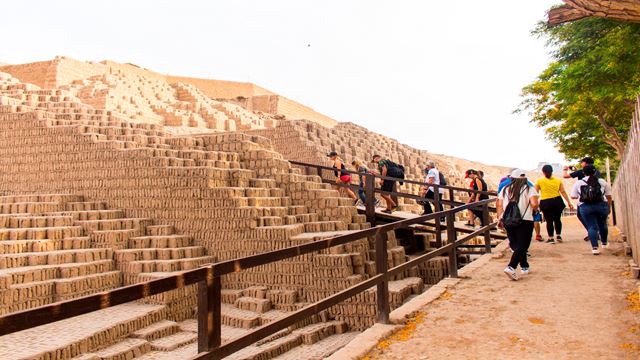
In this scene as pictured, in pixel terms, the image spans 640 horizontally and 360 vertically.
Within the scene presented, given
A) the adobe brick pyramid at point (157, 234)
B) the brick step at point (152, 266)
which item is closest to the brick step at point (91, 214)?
the adobe brick pyramid at point (157, 234)

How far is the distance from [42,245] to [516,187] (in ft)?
23.0

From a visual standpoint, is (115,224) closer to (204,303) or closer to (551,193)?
(204,303)

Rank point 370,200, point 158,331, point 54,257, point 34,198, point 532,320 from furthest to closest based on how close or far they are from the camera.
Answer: point 370,200, point 34,198, point 54,257, point 158,331, point 532,320

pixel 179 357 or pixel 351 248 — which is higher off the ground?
pixel 351 248

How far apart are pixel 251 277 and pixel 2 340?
3555 millimetres

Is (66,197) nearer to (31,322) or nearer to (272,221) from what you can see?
(272,221)

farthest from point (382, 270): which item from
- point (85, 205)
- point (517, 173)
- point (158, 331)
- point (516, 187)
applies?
point (85, 205)

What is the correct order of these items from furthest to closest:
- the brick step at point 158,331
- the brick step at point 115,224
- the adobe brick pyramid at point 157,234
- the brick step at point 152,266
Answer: the brick step at point 115,224
the brick step at point 152,266
the adobe brick pyramid at point 157,234
the brick step at point 158,331

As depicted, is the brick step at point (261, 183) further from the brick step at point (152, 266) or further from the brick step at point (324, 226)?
the brick step at point (152, 266)

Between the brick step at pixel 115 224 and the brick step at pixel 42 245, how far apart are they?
319 mm

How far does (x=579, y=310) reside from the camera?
4219mm

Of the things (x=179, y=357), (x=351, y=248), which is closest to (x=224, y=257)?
(x=351, y=248)

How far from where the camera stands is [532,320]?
13.1ft

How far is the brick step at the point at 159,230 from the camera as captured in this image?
8.75 meters
